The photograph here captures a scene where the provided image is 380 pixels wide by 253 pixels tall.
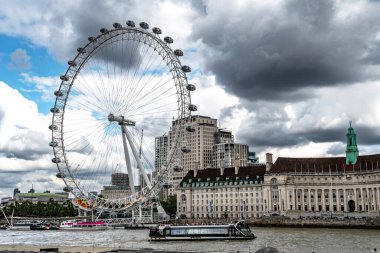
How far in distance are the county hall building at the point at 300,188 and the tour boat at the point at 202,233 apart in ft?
177

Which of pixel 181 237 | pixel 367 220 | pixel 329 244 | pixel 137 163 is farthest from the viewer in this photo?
pixel 367 220

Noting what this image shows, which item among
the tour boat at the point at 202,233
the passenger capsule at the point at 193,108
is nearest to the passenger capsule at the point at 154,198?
the passenger capsule at the point at 193,108

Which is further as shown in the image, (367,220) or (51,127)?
(367,220)

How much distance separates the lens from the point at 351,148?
128 meters

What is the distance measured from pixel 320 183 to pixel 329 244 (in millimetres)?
68028

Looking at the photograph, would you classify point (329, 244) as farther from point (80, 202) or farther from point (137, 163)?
point (80, 202)

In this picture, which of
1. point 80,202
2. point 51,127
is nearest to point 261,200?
point 80,202

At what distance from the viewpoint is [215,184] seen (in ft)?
439

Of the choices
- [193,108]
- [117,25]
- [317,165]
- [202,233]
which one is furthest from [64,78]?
[317,165]

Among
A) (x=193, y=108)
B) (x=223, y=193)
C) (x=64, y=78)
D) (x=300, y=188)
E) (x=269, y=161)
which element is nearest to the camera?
(x=193, y=108)

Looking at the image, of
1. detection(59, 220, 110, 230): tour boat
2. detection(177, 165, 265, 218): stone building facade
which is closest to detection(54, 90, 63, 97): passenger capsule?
detection(59, 220, 110, 230): tour boat

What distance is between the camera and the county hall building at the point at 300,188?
118m

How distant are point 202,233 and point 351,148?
235ft

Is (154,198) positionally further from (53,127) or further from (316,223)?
(316,223)
